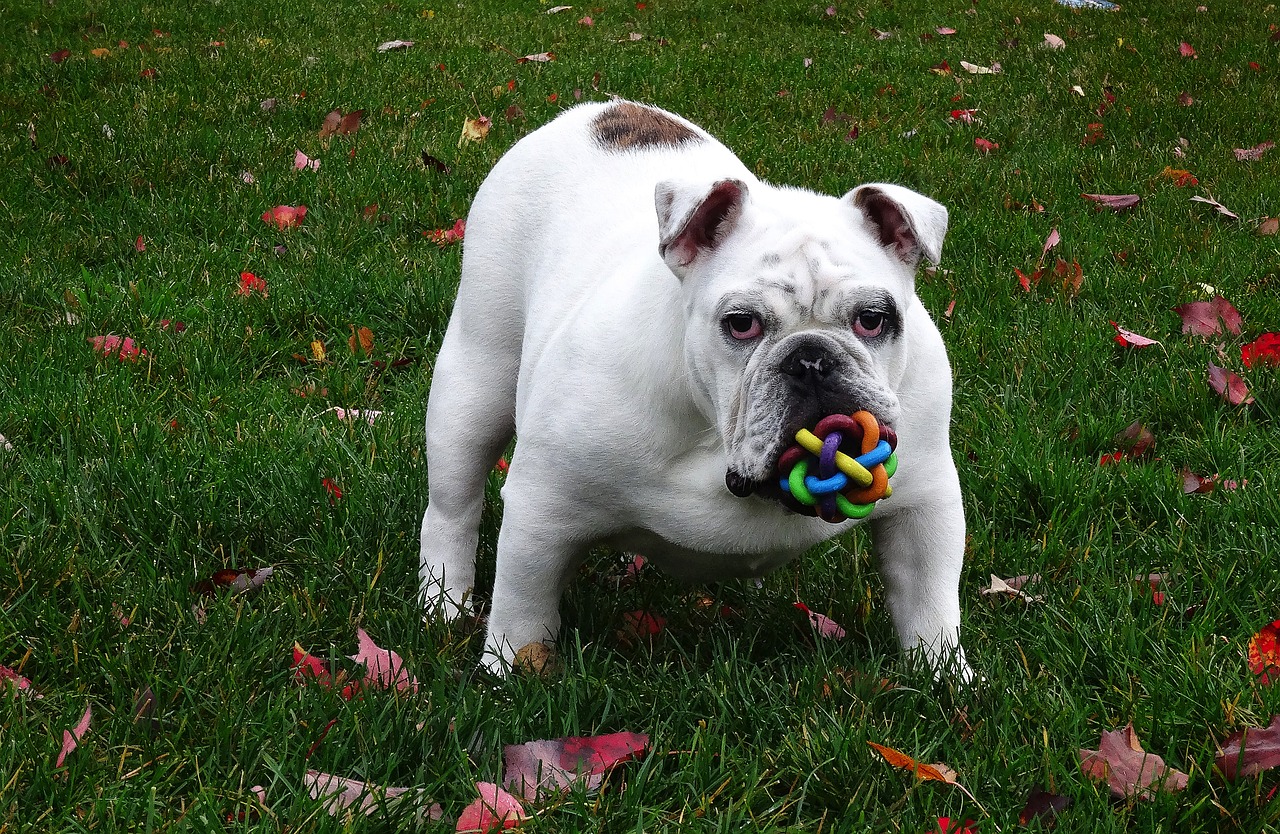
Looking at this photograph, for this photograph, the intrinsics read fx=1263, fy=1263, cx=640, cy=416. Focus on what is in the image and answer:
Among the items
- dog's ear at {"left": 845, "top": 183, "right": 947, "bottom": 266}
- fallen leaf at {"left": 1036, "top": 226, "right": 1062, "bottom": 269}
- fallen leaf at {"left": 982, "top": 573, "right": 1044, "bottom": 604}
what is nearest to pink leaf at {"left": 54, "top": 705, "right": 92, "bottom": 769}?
dog's ear at {"left": 845, "top": 183, "right": 947, "bottom": 266}

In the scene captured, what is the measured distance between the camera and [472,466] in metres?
3.20

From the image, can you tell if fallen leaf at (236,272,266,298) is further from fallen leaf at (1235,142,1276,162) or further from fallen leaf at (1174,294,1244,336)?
fallen leaf at (1235,142,1276,162)

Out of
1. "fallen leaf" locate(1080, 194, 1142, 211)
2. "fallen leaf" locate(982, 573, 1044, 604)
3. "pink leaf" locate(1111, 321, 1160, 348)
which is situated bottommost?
"fallen leaf" locate(1080, 194, 1142, 211)

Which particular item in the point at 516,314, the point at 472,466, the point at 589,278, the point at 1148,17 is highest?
the point at 589,278

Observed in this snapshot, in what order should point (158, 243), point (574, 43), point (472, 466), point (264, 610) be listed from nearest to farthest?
1. point (264, 610)
2. point (472, 466)
3. point (158, 243)
4. point (574, 43)

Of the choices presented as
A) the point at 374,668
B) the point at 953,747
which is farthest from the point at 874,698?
the point at 374,668

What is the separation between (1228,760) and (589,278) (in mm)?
1655

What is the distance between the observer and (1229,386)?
3822 mm

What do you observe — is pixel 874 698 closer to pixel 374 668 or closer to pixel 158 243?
pixel 374 668

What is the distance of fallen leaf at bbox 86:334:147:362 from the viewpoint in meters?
4.22

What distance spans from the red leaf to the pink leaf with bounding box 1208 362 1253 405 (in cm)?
12

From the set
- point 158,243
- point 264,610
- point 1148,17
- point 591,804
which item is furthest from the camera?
point 1148,17

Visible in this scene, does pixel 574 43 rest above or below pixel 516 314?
below

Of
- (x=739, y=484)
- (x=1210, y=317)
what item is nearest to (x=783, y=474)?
(x=739, y=484)
